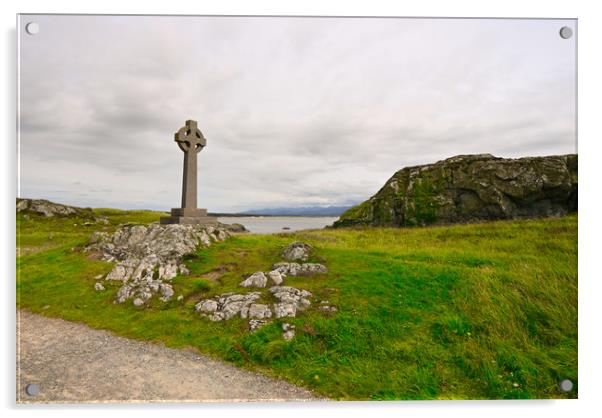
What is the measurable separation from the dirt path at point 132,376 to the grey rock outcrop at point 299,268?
4.04 metres

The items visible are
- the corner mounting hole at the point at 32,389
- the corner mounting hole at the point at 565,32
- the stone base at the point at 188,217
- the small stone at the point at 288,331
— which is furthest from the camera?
the stone base at the point at 188,217

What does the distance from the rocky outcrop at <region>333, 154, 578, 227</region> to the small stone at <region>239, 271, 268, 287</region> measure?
18313 millimetres

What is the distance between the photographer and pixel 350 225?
99.0 feet

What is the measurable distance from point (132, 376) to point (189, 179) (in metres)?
9.90

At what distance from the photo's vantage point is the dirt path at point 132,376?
560 cm

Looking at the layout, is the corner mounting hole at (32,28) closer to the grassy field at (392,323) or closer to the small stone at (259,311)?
the grassy field at (392,323)

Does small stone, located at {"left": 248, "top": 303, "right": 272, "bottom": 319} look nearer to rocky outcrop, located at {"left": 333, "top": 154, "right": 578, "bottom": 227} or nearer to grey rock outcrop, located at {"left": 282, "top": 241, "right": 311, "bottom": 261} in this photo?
grey rock outcrop, located at {"left": 282, "top": 241, "right": 311, "bottom": 261}

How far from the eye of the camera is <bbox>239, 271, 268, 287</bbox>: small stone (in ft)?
28.7

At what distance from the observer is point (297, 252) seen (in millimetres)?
11250

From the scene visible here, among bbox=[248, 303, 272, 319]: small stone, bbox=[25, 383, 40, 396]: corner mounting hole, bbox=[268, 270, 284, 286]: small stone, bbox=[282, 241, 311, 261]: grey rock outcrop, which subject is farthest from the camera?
bbox=[282, 241, 311, 261]: grey rock outcrop

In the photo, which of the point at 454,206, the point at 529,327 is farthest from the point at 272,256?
the point at 454,206

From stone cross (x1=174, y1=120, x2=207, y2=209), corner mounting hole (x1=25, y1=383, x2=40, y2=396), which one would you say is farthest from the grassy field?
stone cross (x1=174, y1=120, x2=207, y2=209)

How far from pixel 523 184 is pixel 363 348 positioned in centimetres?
2189

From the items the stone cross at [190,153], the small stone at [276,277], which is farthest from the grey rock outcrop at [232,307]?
the stone cross at [190,153]
